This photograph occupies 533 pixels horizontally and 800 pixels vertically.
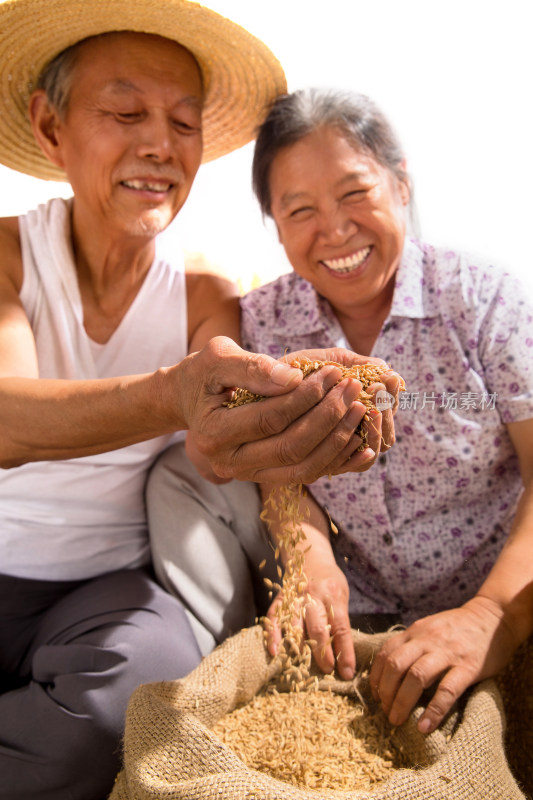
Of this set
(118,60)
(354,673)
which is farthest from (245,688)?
(118,60)

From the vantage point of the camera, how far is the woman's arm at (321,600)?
1715 mm

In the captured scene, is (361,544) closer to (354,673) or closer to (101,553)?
(354,673)

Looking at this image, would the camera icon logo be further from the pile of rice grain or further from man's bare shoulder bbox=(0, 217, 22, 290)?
man's bare shoulder bbox=(0, 217, 22, 290)

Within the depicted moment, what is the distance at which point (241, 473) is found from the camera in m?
1.41

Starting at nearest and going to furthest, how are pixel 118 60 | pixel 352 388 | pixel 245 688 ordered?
pixel 352 388 < pixel 245 688 < pixel 118 60

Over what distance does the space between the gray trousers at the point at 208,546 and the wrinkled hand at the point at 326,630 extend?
0.28 meters

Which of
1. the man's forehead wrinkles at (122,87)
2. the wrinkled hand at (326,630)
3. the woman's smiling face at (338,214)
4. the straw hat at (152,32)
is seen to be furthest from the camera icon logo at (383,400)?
the straw hat at (152,32)

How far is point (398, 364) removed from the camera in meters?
2.00

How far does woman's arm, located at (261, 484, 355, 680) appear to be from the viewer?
67.5 inches

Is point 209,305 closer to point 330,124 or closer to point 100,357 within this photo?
point 100,357

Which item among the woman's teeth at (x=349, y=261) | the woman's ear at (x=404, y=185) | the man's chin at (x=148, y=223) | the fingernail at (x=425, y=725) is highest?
the woman's ear at (x=404, y=185)

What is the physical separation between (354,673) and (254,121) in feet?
5.64

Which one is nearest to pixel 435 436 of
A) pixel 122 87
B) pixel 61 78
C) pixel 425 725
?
pixel 425 725

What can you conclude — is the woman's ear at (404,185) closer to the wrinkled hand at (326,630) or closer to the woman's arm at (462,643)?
the woman's arm at (462,643)
